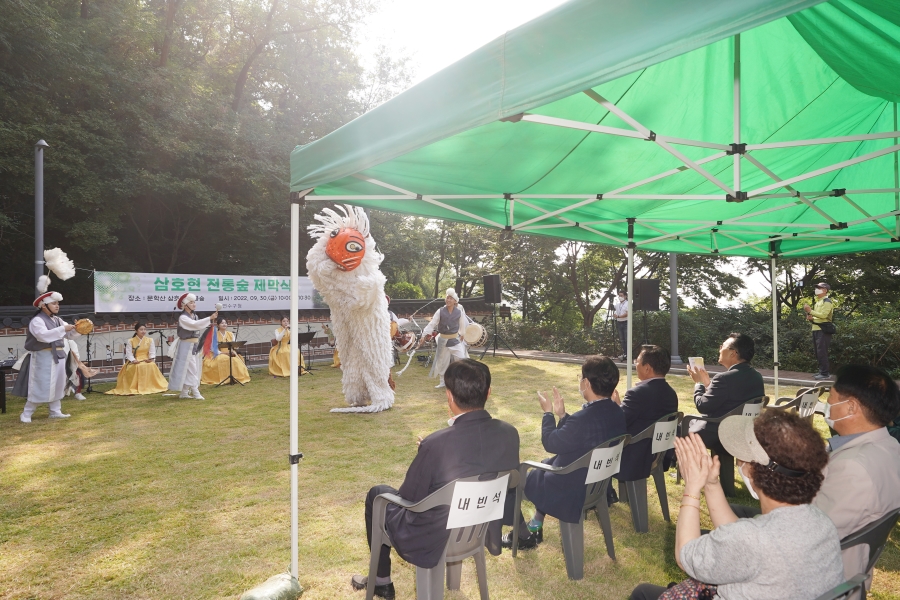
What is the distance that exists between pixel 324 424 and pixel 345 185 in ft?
15.1

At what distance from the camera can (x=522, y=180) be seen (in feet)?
13.7

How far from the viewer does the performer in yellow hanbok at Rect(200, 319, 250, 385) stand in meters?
10.7

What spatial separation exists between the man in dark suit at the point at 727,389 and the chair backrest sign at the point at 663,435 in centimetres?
47

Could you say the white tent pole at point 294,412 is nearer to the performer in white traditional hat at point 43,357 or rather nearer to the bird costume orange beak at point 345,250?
the bird costume orange beak at point 345,250

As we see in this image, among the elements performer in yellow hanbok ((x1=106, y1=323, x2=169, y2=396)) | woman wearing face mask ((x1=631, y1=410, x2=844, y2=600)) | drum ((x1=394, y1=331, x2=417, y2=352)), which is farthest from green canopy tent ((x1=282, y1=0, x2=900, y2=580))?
performer in yellow hanbok ((x1=106, y1=323, x2=169, y2=396))

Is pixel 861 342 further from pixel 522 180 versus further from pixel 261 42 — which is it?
pixel 261 42

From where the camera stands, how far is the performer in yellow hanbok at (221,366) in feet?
35.1

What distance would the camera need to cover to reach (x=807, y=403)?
4.57 m

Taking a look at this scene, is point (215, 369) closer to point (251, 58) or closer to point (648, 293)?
point (648, 293)

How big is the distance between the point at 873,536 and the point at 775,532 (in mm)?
691

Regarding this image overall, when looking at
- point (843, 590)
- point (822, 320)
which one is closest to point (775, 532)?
point (843, 590)

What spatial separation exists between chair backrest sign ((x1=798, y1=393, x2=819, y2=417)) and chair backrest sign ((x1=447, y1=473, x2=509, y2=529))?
11.6 feet

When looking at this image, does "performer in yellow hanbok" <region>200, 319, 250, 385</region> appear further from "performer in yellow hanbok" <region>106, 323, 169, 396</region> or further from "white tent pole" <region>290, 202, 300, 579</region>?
"white tent pole" <region>290, 202, 300, 579</region>

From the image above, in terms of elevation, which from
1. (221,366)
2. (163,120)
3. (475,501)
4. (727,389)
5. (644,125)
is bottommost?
(221,366)
